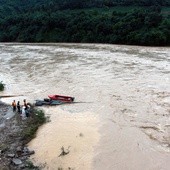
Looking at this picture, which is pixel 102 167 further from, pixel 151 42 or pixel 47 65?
pixel 151 42

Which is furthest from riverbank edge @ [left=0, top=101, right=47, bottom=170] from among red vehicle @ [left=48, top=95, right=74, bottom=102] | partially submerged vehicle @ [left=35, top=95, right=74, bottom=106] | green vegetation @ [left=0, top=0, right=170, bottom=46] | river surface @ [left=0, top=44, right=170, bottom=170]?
green vegetation @ [left=0, top=0, right=170, bottom=46]

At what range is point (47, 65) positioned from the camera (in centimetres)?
3809

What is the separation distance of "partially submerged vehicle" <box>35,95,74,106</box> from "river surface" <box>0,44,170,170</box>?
0.46 m

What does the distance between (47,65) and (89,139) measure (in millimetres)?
20094

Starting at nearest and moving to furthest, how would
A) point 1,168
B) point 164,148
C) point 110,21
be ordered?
point 1,168 < point 164,148 < point 110,21

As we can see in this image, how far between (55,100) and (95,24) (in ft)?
113

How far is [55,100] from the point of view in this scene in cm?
2539

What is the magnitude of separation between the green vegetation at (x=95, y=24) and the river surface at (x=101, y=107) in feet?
32.3

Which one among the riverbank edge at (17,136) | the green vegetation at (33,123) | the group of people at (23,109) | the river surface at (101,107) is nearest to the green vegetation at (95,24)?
the river surface at (101,107)

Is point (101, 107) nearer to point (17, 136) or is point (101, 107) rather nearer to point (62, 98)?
point (62, 98)

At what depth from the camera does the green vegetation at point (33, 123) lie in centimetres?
1934

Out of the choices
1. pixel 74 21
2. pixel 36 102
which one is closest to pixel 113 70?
pixel 36 102

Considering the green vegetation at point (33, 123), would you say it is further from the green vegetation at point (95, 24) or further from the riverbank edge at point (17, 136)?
the green vegetation at point (95, 24)

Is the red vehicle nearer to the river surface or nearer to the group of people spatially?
the river surface
